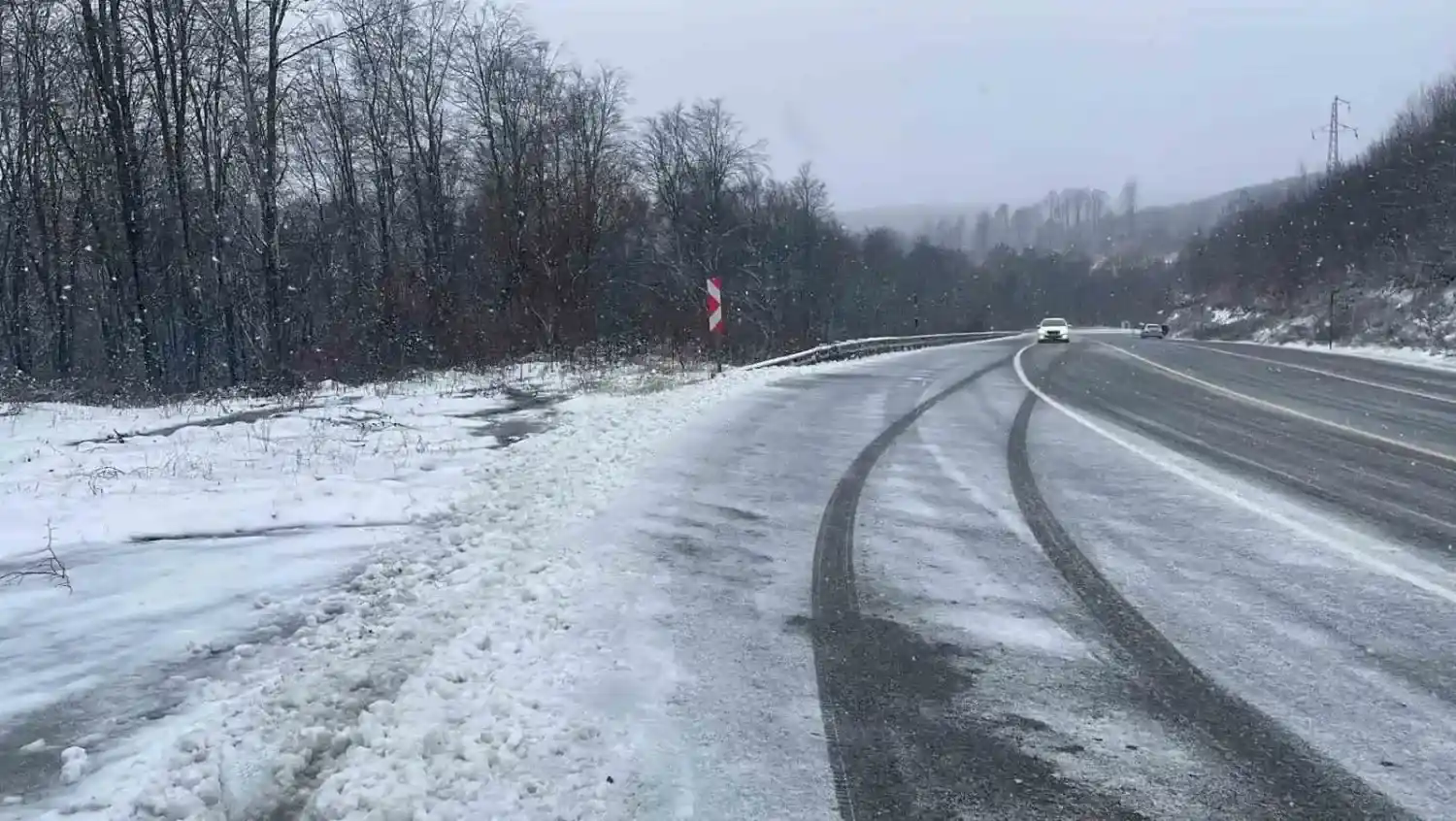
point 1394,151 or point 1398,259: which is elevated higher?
point 1394,151

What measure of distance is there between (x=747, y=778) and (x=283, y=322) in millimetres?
25018

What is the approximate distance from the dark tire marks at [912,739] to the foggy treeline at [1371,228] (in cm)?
4584

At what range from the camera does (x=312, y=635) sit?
5688 mm

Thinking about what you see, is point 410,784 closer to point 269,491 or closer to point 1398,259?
point 269,491

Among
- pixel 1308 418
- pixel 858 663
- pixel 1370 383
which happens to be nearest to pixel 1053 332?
pixel 1370 383

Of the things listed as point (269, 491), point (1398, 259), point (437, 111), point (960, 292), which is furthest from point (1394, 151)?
point (960, 292)

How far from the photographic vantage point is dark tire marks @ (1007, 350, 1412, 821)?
3.65 m

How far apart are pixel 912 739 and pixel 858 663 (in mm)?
906

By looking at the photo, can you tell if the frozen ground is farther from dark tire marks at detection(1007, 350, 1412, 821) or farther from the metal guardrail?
dark tire marks at detection(1007, 350, 1412, 821)

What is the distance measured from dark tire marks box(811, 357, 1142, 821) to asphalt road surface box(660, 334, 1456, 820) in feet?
0.05

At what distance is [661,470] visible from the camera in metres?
10.9

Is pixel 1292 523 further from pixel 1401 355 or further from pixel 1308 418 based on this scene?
pixel 1401 355

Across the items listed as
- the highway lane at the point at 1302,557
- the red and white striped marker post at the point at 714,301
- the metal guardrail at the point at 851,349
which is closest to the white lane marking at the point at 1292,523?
the highway lane at the point at 1302,557

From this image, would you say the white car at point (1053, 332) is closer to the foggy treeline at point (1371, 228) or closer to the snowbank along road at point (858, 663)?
the foggy treeline at point (1371, 228)
